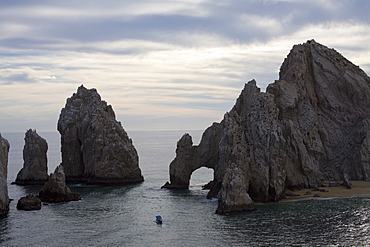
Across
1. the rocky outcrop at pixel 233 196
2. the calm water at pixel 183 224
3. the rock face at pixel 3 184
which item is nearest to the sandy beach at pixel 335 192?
the calm water at pixel 183 224

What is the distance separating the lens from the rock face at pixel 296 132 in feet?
251

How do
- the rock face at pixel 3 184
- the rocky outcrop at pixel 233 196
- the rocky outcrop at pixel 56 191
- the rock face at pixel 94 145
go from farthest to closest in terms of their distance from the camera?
the rock face at pixel 94 145
the rocky outcrop at pixel 56 191
the rock face at pixel 3 184
the rocky outcrop at pixel 233 196

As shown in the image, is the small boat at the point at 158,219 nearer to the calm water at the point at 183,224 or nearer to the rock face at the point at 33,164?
the calm water at the point at 183,224

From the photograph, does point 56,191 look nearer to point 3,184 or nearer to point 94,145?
point 3,184

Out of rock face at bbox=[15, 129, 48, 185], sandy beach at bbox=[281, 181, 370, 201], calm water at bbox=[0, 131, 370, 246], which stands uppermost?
rock face at bbox=[15, 129, 48, 185]

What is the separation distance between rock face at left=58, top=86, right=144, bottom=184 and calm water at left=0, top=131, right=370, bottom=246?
947 inches

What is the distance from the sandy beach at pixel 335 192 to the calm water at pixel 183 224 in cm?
349

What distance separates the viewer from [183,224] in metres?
63.0

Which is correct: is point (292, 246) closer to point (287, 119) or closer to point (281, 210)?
point (281, 210)

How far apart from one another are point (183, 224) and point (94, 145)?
2019 inches

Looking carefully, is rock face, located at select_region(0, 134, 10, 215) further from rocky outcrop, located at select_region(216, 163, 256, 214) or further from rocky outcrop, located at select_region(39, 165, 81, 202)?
rocky outcrop, located at select_region(216, 163, 256, 214)

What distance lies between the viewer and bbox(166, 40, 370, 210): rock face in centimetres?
7650

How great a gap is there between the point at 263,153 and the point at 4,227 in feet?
131

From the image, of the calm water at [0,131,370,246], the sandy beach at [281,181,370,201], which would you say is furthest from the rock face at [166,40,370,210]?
the calm water at [0,131,370,246]
